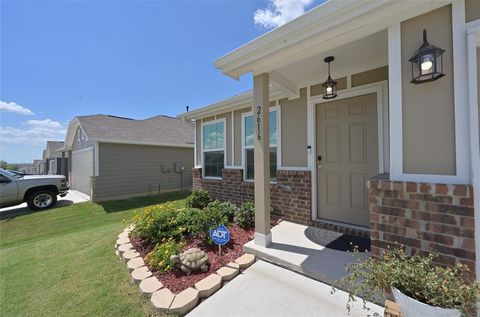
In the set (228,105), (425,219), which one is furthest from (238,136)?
(425,219)

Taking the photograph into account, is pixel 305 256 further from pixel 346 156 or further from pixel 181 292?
pixel 346 156

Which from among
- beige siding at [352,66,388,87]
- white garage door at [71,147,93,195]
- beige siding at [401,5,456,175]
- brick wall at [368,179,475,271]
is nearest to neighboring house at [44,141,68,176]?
white garage door at [71,147,93,195]

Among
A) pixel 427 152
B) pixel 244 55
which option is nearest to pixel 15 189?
pixel 244 55

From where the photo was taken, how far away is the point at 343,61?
2975mm

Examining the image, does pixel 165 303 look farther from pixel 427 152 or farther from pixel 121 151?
pixel 121 151

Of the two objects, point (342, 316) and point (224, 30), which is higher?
point (224, 30)

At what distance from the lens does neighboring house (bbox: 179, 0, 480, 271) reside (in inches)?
64.0

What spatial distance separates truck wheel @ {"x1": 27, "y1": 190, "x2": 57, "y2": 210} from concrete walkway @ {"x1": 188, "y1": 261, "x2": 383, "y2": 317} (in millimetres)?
9164

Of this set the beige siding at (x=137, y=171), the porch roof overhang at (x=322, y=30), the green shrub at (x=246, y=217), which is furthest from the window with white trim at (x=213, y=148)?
the beige siding at (x=137, y=171)

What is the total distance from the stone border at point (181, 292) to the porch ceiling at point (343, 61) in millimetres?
2747

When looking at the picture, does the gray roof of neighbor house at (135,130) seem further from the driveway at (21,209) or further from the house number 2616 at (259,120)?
the house number 2616 at (259,120)

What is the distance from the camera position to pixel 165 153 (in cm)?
1087

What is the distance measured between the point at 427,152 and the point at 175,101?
47.3 ft

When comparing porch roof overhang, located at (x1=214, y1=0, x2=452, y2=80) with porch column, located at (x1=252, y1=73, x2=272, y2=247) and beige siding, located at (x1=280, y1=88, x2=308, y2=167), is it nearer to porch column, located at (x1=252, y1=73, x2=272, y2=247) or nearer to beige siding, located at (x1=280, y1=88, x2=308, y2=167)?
porch column, located at (x1=252, y1=73, x2=272, y2=247)
